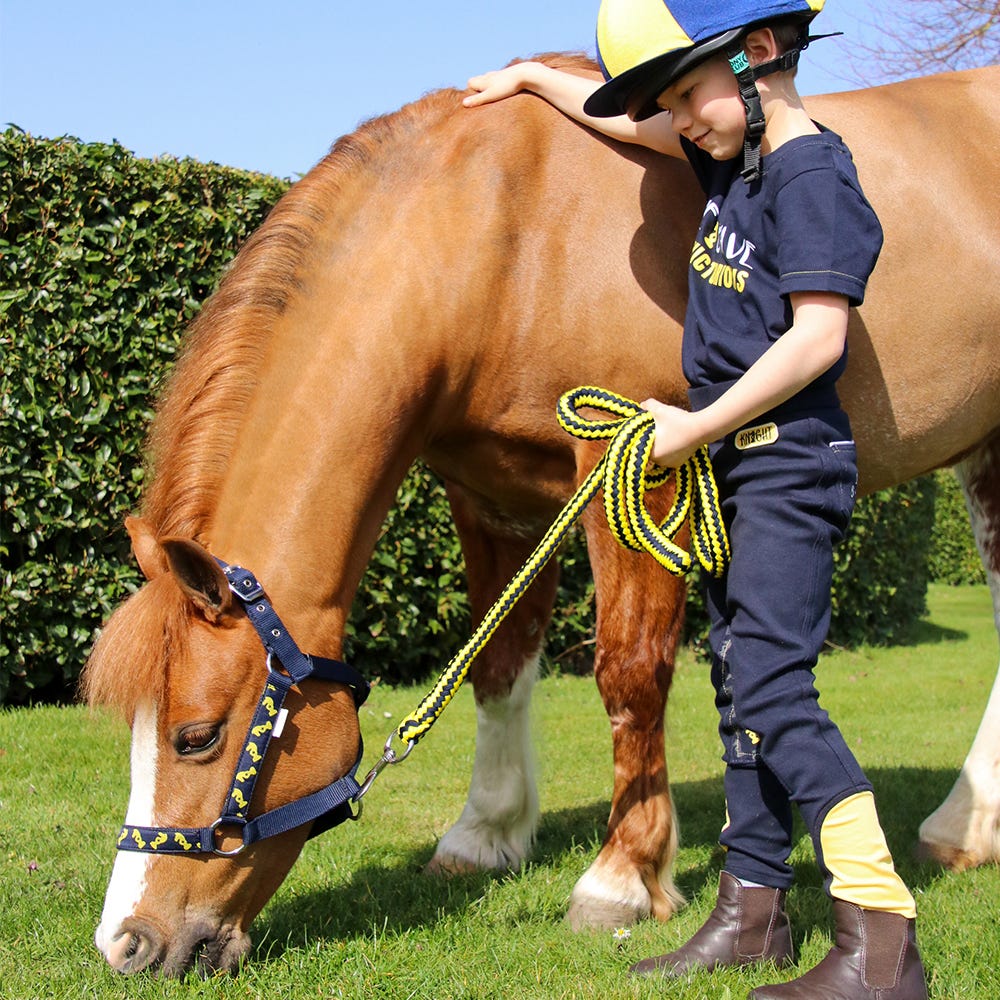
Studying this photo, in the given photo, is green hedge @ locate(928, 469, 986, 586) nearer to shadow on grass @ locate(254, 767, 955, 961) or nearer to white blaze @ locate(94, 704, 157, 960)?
shadow on grass @ locate(254, 767, 955, 961)

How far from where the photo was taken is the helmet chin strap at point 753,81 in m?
2.25

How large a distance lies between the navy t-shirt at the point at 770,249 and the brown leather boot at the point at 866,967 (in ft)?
3.59

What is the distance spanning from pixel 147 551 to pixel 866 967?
5.83 feet

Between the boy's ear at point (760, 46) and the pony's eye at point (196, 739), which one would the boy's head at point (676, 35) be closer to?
the boy's ear at point (760, 46)

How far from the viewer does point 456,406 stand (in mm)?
2926

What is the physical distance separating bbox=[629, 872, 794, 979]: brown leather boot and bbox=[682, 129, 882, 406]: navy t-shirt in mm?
1134

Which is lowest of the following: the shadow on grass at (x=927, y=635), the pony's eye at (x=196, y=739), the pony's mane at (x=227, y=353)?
the shadow on grass at (x=927, y=635)

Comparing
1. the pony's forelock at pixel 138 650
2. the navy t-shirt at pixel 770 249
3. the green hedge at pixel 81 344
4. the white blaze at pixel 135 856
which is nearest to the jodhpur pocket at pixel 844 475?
the navy t-shirt at pixel 770 249

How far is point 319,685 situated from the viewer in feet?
8.39

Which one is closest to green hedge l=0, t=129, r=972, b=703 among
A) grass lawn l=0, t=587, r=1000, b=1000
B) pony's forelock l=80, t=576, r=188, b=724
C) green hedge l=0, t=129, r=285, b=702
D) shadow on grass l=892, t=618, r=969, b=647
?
green hedge l=0, t=129, r=285, b=702

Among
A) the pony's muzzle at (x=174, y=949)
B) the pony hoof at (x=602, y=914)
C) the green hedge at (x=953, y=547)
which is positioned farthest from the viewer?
the green hedge at (x=953, y=547)

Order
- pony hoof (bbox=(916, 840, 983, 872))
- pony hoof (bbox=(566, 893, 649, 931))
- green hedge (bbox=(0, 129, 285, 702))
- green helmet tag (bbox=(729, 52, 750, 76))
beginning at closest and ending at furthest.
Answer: green helmet tag (bbox=(729, 52, 750, 76)) < pony hoof (bbox=(566, 893, 649, 931)) < pony hoof (bbox=(916, 840, 983, 872)) < green hedge (bbox=(0, 129, 285, 702))

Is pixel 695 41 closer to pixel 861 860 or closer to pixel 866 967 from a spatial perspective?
pixel 861 860

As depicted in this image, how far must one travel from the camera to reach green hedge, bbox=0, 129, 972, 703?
18.0 feet
